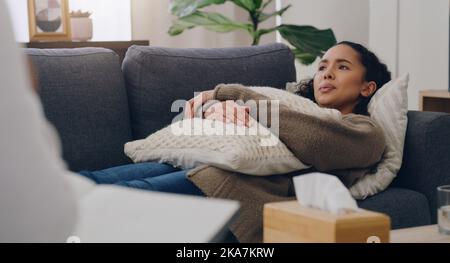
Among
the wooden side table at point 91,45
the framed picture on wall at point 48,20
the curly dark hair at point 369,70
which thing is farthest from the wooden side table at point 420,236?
the framed picture on wall at point 48,20

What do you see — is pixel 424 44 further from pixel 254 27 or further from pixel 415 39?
pixel 254 27

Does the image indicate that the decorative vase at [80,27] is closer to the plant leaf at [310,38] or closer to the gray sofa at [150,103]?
the plant leaf at [310,38]

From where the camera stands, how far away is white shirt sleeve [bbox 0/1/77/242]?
326mm

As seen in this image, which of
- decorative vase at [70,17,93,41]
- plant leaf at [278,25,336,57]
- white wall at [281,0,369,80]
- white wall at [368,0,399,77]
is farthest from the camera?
white wall at [281,0,369,80]

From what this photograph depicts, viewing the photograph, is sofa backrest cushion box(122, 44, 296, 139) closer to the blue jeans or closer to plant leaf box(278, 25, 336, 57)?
the blue jeans

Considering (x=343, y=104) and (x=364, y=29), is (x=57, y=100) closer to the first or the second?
(x=343, y=104)

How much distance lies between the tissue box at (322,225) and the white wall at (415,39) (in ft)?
7.61

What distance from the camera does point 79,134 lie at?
6.30 ft

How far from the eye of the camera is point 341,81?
A: 6.66ft

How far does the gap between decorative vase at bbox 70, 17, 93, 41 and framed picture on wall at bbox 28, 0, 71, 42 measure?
5 cm

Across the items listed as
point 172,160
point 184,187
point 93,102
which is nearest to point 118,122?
point 93,102

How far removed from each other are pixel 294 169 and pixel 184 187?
28 centimetres

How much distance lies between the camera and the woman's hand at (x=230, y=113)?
1.77 meters

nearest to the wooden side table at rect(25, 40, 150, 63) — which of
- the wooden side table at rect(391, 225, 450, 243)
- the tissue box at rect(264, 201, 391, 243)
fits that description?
the wooden side table at rect(391, 225, 450, 243)
